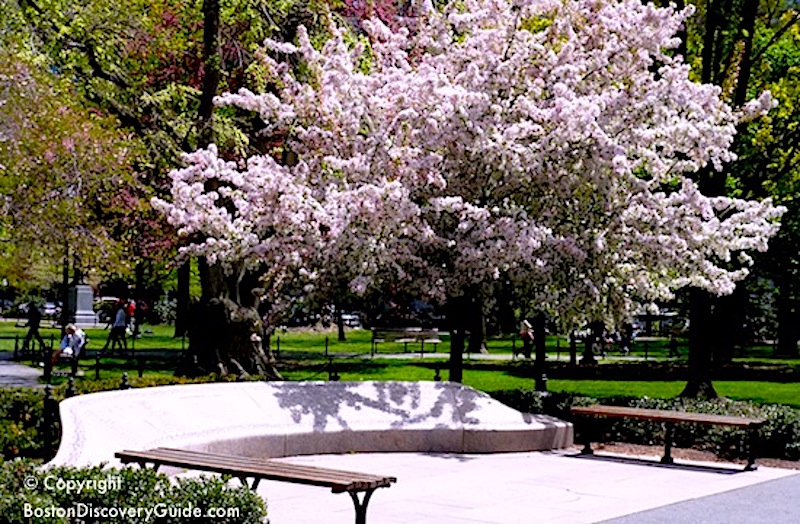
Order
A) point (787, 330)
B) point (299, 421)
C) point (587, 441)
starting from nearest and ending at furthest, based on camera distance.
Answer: point (299, 421)
point (587, 441)
point (787, 330)

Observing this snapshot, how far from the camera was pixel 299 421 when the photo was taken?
50.0 ft

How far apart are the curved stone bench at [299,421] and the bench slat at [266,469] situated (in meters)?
0.78

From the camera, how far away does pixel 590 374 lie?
32.1 metres

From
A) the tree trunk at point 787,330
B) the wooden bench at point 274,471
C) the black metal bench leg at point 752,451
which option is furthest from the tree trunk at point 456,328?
the tree trunk at point 787,330

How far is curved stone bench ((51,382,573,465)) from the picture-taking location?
A: 12.8 m

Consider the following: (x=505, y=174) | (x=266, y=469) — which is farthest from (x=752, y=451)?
(x=266, y=469)

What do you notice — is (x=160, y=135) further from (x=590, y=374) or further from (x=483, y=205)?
(x=590, y=374)

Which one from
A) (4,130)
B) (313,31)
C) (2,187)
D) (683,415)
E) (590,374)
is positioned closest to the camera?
(683,415)

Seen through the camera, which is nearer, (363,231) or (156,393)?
(156,393)

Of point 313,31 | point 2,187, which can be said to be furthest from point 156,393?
point 313,31

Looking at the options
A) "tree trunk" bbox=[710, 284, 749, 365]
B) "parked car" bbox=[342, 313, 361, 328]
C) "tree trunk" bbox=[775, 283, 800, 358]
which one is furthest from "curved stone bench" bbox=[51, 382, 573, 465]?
"parked car" bbox=[342, 313, 361, 328]

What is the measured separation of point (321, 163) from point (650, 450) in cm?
667

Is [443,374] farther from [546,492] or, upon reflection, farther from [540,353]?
[546,492]

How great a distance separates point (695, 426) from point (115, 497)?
38.1ft
